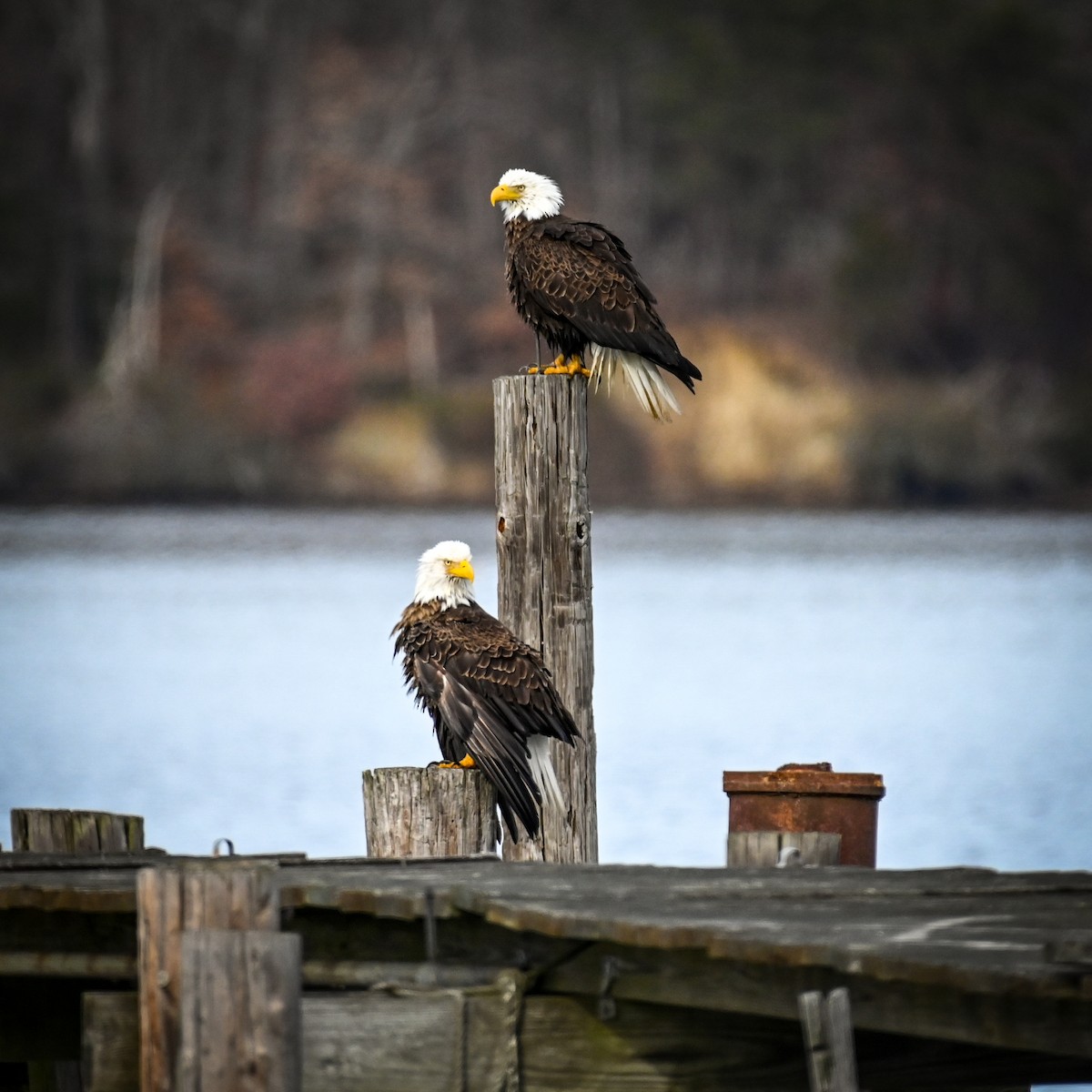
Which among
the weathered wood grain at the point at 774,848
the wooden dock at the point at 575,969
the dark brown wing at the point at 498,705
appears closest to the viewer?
the wooden dock at the point at 575,969

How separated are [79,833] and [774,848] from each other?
5.86ft

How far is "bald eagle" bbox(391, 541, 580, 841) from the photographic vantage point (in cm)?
699

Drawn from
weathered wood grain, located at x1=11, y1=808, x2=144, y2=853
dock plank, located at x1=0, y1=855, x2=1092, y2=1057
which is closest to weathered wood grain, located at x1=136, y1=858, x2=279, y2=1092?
dock plank, located at x1=0, y1=855, x2=1092, y2=1057

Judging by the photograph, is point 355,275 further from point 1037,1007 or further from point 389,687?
point 1037,1007

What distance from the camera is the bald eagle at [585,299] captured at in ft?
29.6

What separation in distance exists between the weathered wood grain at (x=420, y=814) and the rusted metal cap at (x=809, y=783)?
28.0 inches

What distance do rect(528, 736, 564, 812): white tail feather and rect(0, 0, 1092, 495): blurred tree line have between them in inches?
1762

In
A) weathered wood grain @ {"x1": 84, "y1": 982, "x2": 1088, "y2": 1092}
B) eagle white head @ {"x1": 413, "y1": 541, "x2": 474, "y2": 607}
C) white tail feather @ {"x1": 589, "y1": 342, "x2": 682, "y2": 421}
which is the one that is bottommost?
weathered wood grain @ {"x1": 84, "y1": 982, "x2": 1088, "y2": 1092}

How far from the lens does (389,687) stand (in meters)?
25.5

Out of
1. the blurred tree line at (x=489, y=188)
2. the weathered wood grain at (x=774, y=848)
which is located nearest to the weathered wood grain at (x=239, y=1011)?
the weathered wood grain at (x=774, y=848)

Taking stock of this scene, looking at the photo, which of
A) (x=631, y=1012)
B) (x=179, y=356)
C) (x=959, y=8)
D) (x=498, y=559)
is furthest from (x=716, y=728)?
(x=959, y=8)

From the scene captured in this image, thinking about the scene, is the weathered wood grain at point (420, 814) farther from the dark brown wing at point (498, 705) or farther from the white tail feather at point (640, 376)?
the white tail feather at point (640, 376)

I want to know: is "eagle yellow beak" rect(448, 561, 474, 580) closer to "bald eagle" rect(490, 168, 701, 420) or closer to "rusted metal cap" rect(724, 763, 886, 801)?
"bald eagle" rect(490, 168, 701, 420)

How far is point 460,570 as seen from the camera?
7.71 metres
